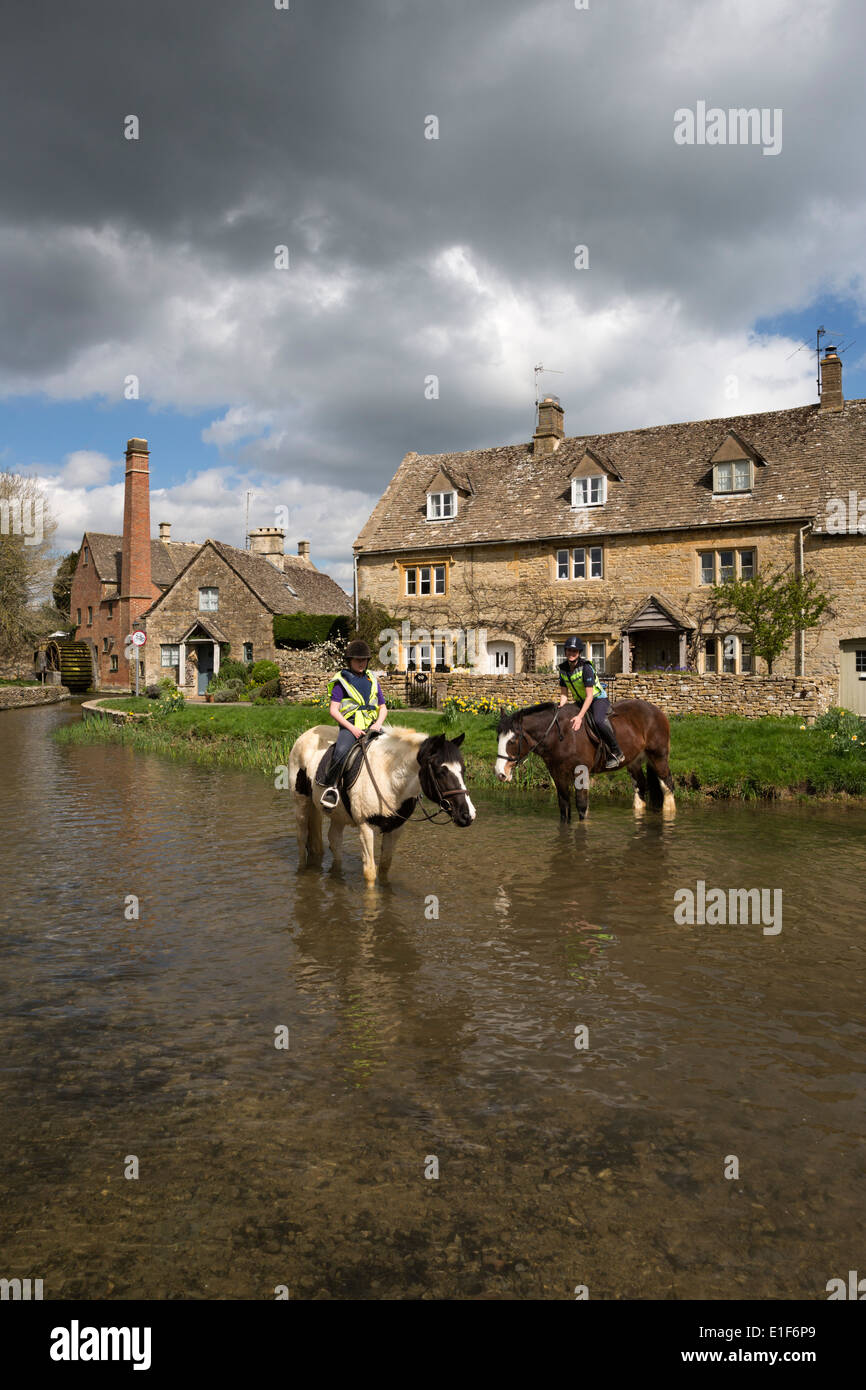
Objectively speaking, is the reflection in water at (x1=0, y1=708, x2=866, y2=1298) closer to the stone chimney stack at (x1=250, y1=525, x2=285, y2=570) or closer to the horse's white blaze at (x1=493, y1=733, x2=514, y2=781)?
the horse's white blaze at (x1=493, y1=733, x2=514, y2=781)

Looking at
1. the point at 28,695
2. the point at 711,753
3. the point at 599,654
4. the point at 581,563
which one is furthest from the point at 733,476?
the point at 28,695

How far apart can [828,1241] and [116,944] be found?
630 centimetres

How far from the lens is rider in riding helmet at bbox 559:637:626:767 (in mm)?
13531

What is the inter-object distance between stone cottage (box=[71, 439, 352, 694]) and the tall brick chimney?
2.6 inches

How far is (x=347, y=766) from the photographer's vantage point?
31.3ft

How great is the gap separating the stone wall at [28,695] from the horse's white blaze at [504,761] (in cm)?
4042

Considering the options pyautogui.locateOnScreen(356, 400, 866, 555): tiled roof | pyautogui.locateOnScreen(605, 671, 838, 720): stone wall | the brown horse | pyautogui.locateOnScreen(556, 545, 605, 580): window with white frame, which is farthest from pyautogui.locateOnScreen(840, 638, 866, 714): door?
the brown horse

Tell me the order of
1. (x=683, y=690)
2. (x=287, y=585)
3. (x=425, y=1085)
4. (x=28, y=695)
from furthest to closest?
(x=287, y=585) → (x=28, y=695) → (x=683, y=690) → (x=425, y=1085)

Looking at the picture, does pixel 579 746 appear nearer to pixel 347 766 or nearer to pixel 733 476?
pixel 347 766

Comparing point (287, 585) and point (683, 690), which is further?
point (287, 585)

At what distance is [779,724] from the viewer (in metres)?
20.9

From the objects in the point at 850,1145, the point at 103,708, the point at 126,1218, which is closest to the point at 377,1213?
the point at 126,1218

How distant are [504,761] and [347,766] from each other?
3.78 meters

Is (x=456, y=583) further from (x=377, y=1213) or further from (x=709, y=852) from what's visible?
(x=377, y=1213)
